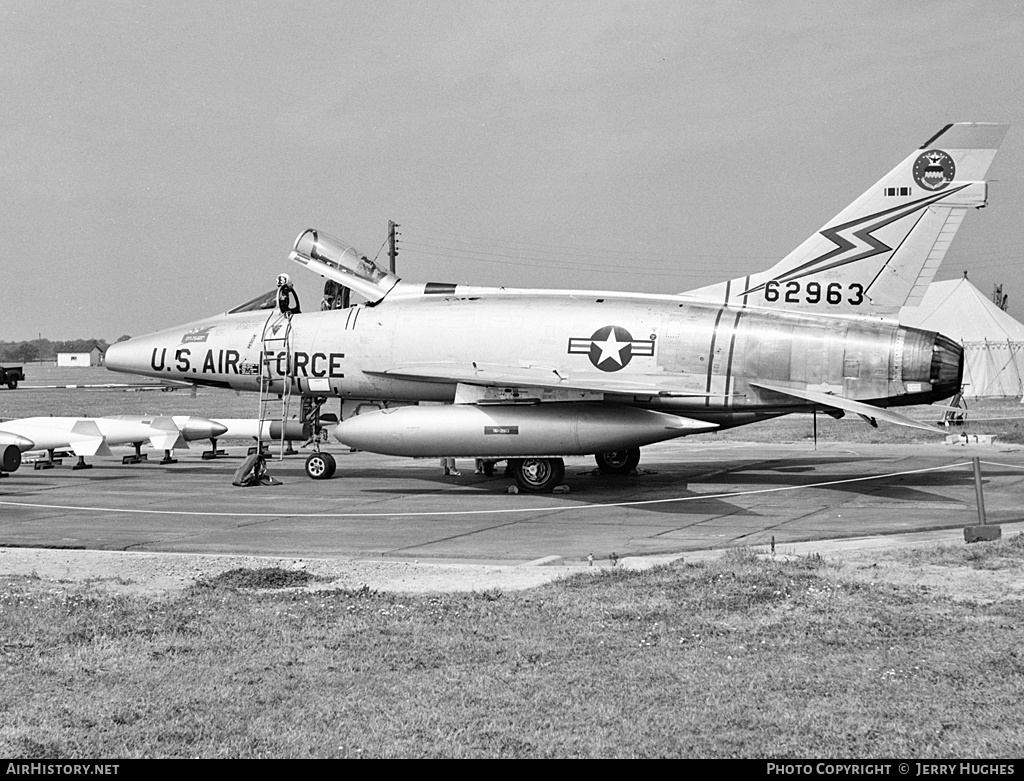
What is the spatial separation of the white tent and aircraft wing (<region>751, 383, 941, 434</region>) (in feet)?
107

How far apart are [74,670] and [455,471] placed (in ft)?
50.0

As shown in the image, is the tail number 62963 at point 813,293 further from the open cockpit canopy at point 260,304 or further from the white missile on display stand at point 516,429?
the open cockpit canopy at point 260,304

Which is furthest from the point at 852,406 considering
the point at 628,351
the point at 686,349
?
the point at 628,351

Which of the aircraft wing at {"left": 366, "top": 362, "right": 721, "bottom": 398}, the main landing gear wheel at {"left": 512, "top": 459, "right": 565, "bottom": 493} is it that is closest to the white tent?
the aircraft wing at {"left": 366, "top": 362, "right": 721, "bottom": 398}

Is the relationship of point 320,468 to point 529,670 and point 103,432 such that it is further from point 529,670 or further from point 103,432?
point 529,670

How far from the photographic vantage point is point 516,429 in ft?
58.7

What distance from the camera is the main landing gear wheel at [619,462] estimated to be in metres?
21.3

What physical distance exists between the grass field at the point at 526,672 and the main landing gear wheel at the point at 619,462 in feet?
38.5

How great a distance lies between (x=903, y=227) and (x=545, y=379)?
7065 mm

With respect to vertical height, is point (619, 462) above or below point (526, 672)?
above

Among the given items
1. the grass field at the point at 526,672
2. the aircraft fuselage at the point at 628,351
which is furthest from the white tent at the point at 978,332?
the grass field at the point at 526,672
